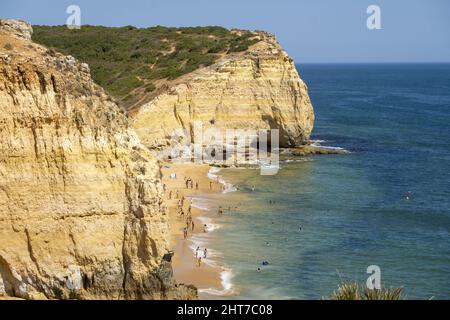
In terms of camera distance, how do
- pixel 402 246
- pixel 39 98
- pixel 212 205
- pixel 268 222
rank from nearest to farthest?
pixel 39 98
pixel 402 246
pixel 268 222
pixel 212 205

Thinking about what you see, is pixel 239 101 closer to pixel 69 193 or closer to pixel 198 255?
pixel 198 255

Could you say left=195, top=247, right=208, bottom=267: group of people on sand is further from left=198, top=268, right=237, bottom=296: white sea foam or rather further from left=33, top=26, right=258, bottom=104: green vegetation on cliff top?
left=33, top=26, right=258, bottom=104: green vegetation on cliff top

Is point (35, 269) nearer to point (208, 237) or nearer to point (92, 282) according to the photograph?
point (92, 282)

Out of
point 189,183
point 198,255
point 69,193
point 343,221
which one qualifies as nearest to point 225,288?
point 198,255

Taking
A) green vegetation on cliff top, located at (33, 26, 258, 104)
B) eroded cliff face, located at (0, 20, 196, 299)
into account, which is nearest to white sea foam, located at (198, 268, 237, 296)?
eroded cliff face, located at (0, 20, 196, 299)

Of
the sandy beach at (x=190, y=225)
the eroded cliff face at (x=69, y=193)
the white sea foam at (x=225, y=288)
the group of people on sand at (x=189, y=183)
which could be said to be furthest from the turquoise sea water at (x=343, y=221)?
the eroded cliff face at (x=69, y=193)
